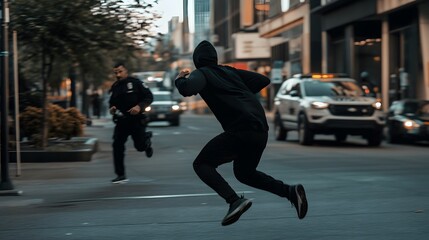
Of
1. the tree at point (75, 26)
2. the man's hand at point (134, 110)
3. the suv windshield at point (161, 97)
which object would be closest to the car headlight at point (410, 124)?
the tree at point (75, 26)

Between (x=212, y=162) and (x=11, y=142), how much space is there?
10.2 metres

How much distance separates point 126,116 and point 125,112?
0.24 ft

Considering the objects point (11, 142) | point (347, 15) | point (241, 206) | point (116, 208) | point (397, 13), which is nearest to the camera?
point (241, 206)

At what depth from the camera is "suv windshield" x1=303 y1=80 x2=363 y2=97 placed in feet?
70.1

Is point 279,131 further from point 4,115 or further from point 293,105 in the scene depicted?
point 4,115

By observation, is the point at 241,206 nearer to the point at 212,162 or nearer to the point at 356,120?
the point at 212,162

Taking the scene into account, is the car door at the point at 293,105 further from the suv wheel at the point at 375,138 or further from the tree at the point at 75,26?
the tree at the point at 75,26

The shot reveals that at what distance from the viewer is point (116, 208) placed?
9008 millimetres

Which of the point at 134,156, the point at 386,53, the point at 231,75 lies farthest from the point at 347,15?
the point at 231,75

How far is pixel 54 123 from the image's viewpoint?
18672 millimetres

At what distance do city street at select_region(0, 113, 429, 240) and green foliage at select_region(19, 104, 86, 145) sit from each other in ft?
9.10

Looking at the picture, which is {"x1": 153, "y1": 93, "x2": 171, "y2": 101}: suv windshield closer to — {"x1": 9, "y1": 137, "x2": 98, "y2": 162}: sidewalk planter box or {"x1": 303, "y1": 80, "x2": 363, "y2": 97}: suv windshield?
{"x1": 303, "y1": 80, "x2": 363, "y2": 97}: suv windshield

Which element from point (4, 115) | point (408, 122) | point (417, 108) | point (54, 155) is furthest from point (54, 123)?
point (417, 108)

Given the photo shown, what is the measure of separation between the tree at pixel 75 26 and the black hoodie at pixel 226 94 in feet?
30.7
